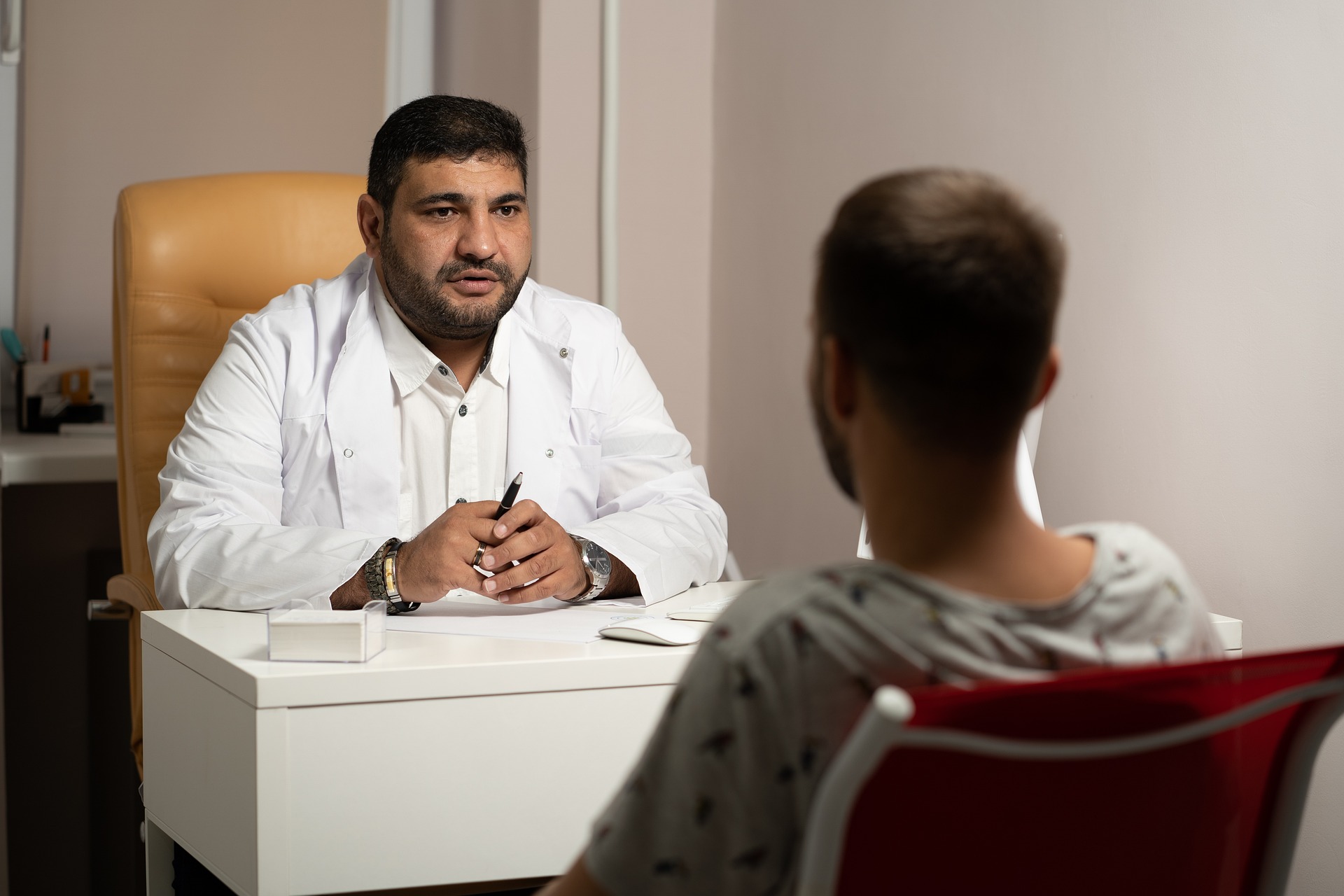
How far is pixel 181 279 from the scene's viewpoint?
1925 millimetres

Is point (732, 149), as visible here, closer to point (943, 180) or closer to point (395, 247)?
point (395, 247)

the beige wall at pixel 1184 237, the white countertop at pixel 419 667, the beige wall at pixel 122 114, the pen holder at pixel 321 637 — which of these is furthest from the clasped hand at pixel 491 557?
the beige wall at pixel 122 114

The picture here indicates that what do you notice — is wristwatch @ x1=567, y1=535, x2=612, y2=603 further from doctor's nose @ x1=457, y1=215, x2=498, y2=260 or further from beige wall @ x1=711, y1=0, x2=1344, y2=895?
beige wall @ x1=711, y1=0, x2=1344, y2=895

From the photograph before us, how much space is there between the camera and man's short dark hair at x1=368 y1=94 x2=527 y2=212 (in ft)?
5.90

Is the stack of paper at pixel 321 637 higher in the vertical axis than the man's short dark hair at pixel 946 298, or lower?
lower

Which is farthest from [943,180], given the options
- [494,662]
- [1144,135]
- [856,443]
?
[1144,135]

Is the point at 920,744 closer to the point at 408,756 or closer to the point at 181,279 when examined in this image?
the point at 408,756

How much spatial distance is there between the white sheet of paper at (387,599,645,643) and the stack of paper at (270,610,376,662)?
17 centimetres

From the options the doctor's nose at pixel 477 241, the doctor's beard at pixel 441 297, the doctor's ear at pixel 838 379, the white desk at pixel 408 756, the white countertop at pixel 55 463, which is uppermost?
the doctor's nose at pixel 477 241

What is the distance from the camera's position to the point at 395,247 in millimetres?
1823

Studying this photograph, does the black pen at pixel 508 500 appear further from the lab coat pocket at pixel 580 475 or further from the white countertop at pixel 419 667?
the lab coat pocket at pixel 580 475

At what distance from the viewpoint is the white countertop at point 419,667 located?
113cm

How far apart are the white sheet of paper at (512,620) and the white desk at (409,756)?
48 millimetres

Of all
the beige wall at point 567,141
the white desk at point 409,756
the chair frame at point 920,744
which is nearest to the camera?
the chair frame at point 920,744
